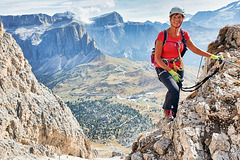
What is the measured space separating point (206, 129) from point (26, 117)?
6414 cm

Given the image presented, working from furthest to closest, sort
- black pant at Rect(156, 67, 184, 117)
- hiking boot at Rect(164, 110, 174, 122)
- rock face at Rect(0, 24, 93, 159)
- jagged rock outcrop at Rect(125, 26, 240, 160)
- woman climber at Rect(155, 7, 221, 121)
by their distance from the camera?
rock face at Rect(0, 24, 93, 159) → hiking boot at Rect(164, 110, 174, 122) → black pant at Rect(156, 67, 184, 117) → woman climber at Rect(155, 7, 221, 121) → jagged rock outcrop at Rect(125, 26, 240, 160)

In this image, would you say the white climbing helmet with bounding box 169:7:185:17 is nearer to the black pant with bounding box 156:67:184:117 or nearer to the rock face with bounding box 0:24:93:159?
the black pant with bounding box 156:67:184:117

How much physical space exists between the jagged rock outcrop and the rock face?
55.0 meters

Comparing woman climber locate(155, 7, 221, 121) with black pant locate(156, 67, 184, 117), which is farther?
black pant locate(156, 67, 184, 117)

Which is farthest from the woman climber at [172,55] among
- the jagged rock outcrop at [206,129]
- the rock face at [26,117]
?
the rock face at [26,117]

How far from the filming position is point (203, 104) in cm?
998

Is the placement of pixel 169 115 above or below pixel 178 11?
below

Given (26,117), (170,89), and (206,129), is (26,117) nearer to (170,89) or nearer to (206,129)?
(170,89)

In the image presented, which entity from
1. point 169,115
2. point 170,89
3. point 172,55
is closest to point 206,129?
point 170,89

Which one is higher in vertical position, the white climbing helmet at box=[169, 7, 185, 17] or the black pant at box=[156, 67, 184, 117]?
the white climbing helmet at box=[169, 7, 185, 17]

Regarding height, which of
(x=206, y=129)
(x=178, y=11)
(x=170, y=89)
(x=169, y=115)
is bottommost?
(x=169, y=115)

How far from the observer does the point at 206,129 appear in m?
9.03

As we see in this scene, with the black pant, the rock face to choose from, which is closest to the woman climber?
→ the black pant

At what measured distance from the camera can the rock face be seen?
183 ft
